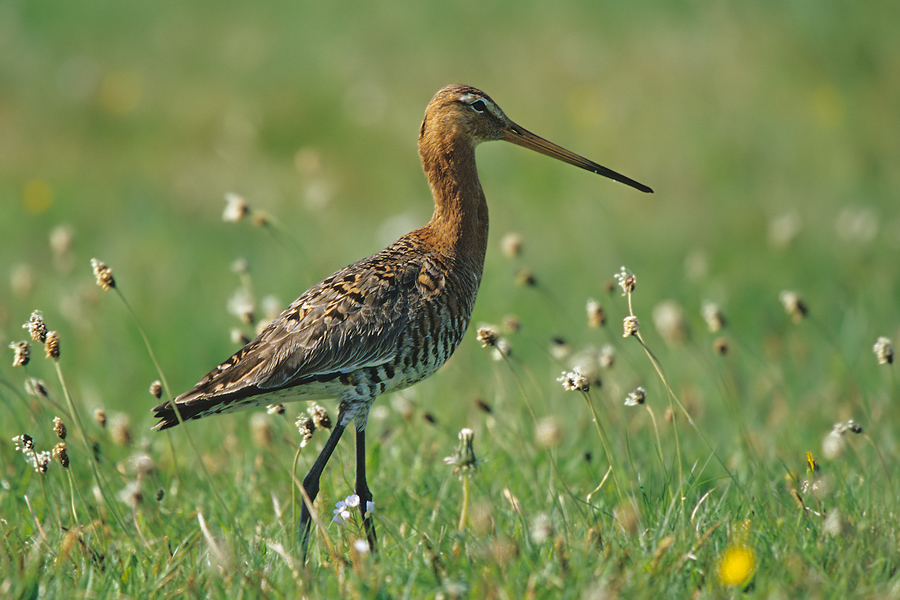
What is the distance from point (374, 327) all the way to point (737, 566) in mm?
1619

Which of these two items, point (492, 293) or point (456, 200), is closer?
point (456, 200)

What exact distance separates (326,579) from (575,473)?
5.88 ft

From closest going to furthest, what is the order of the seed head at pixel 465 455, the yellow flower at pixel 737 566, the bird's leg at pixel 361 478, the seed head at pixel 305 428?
the yellow flower at pixel 737 566 < the seed head at pixel 305 428 < the seed head at pixel 465 455 < the bird's leg at pixel 361 478

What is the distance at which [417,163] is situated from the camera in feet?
34.8

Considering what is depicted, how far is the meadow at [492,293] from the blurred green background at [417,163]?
4 centimetres

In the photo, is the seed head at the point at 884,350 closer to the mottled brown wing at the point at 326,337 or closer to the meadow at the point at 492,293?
the meadow at the point at 492,293

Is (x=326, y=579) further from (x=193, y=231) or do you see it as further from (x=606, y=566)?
(x=193, y=231)

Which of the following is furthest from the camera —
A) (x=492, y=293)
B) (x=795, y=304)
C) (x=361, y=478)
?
(x=492, y=293)

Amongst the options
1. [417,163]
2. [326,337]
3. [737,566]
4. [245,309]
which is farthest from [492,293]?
[737,566]

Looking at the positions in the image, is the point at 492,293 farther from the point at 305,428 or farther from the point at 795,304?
the point at 305,428

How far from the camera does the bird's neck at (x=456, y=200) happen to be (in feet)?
14.9

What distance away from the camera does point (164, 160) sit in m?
10.9

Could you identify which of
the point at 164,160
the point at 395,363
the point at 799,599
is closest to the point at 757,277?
the point at 395,363

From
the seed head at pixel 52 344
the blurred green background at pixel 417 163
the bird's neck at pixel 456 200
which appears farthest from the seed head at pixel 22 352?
the blurred green background at pixel 417 163
